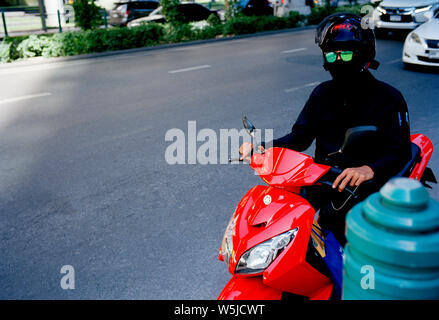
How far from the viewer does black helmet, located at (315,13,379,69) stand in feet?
7.45

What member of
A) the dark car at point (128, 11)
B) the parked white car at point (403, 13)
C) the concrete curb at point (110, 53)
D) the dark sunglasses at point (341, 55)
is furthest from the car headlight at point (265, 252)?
the dark car at point (128, 11)

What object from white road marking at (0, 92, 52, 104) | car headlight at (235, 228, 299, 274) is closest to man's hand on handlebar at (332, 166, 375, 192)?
car headlight at (235, 228, 299, 274)

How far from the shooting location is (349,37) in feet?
7.43

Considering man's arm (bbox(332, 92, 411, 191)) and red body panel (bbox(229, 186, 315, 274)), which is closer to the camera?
red body panel (bbox(229, 186, 315, 274))

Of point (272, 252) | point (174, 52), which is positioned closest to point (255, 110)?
point (272, 252)

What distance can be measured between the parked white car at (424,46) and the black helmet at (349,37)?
8.43 meters

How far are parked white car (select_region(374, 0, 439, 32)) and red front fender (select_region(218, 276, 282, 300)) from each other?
568 inches

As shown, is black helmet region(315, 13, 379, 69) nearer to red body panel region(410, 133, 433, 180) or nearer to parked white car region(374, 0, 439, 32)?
red body panel region(410, 133, 433, 180)

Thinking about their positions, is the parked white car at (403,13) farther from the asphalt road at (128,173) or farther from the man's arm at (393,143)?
the man's arm at (393,143)

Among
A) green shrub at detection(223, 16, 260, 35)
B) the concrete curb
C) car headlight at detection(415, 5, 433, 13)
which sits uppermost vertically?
car headlight at detection(415, 5, 433, 13)

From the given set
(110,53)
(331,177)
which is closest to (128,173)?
(331,177)

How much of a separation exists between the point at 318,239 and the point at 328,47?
100 cm

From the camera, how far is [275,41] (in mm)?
16281

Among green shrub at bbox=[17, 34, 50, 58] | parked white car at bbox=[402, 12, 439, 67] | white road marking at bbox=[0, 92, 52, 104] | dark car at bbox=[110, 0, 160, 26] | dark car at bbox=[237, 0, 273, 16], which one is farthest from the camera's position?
dark car at bbox=[110, 0, 160, 26]
